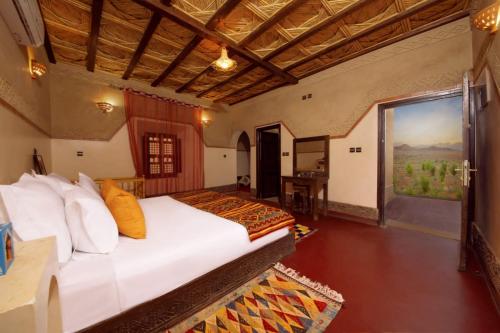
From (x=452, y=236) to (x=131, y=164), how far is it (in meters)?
5.81

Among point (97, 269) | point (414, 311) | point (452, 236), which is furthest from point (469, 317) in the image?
point (97, 269)

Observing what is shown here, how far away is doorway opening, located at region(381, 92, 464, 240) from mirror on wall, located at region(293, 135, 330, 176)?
114 cm

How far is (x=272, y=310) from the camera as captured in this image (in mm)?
1408

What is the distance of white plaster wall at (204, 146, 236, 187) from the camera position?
5524 mm

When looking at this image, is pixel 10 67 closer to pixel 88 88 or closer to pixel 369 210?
pixel 88 88

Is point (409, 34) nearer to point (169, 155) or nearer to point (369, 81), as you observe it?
point (369, 81)

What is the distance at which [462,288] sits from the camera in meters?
1.63

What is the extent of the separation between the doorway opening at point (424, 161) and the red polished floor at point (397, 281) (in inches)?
48.8

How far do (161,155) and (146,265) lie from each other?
152 inches

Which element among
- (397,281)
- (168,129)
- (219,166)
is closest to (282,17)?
(397,281)

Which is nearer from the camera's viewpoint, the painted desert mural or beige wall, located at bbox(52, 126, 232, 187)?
beige wall, located at bbox(52, 126, 232, 187)

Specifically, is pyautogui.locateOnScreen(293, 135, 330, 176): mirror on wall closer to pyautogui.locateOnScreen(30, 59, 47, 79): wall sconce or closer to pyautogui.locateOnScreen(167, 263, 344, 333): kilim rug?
pyautogui.locateOnScreen(167, 263, 344, 333): kilim rug

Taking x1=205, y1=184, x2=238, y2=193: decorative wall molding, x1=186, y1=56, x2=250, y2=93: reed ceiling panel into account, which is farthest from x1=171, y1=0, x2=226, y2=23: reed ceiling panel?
x1=205, y1=184, x2=238, y2=193: decorative wall molding

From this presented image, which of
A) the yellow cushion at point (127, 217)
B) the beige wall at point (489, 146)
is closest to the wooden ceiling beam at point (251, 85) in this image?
the beige wall at point (489, 146)
